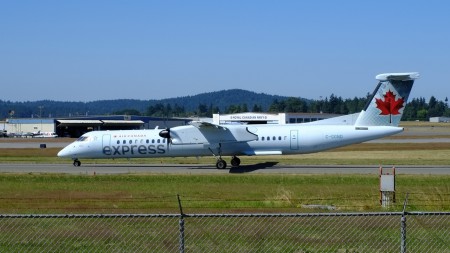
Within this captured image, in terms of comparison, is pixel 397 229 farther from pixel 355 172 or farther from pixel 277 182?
pixel 355 172

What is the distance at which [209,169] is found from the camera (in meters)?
42.8

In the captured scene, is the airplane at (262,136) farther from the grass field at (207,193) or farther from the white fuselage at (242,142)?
the grass field at (207,193)

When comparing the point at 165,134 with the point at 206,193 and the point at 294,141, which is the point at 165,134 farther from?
the point at 206,193

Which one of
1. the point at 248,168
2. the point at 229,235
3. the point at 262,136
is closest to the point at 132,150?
the point at 248,168

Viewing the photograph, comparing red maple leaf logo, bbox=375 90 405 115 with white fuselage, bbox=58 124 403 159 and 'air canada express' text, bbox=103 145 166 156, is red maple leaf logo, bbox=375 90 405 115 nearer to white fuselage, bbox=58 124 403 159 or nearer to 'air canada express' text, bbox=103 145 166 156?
white fuselage, bbox=58 124 403 159

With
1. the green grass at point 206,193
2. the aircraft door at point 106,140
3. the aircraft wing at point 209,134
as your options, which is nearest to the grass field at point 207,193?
the green grass at point 206,193

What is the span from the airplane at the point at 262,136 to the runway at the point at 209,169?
3.35 feet

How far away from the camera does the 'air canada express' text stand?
44.4 m

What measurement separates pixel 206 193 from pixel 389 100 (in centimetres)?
1683

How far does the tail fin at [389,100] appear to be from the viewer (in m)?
40.0

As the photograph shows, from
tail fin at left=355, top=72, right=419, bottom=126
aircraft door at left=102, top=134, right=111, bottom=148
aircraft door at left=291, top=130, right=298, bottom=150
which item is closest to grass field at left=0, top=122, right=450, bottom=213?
tail fin at left=355, top=72, right=419, bottom=126

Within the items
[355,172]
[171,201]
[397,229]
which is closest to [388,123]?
[355,172]

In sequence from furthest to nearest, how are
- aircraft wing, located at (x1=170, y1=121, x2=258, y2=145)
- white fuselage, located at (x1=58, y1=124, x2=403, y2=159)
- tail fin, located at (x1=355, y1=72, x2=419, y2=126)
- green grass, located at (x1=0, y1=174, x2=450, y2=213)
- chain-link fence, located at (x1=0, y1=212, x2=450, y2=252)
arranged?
aircraft wing, located at (x1=170, y1=121, x2=258, y2=145), white fuselage, located at (x1=58, y1=124, x2=403, y2=159), tail fin, located at (x1=355, y1=72, x2=419, y2=126), green grass, located at (x1=0, y1=174, x2=450, y2=213), chain-link fence, located at (x1=0, y1=212, x2=450, y2=252)

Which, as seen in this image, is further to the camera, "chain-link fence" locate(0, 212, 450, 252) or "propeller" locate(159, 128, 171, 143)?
"propeller" locate(159, 128, 171, 143)
